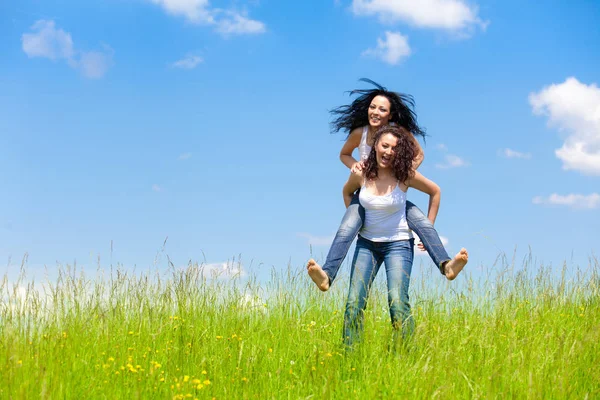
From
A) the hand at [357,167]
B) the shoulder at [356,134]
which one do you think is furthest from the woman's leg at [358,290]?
the shoulder at [356,134]

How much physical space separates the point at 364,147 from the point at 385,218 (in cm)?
85

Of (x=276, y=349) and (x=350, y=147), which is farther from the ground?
(x=350, y=147)

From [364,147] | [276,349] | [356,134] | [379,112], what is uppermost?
[379,112]

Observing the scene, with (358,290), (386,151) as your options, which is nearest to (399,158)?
(386,151)

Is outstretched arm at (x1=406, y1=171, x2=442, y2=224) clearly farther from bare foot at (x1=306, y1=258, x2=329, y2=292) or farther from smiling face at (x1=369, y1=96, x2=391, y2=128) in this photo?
bare foot at (x1=306, y1=258, x2=329, y2=292)

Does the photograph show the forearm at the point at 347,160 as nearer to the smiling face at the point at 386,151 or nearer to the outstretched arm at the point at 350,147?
the outstretched arm at the point at 350,147

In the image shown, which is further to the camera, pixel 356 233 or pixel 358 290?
pixel 356 233

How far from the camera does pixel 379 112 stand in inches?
229

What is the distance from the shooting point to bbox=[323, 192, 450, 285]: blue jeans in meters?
5.34

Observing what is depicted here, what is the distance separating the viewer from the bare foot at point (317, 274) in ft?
16.5

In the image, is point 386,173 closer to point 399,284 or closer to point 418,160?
point 418,160

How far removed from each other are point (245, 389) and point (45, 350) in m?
1.72

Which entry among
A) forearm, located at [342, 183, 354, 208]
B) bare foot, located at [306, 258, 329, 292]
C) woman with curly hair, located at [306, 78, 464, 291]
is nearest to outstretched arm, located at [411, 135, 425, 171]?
woman with curly hair, located at [306, 78, 464, 291]

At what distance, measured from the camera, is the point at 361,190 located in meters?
5.42
